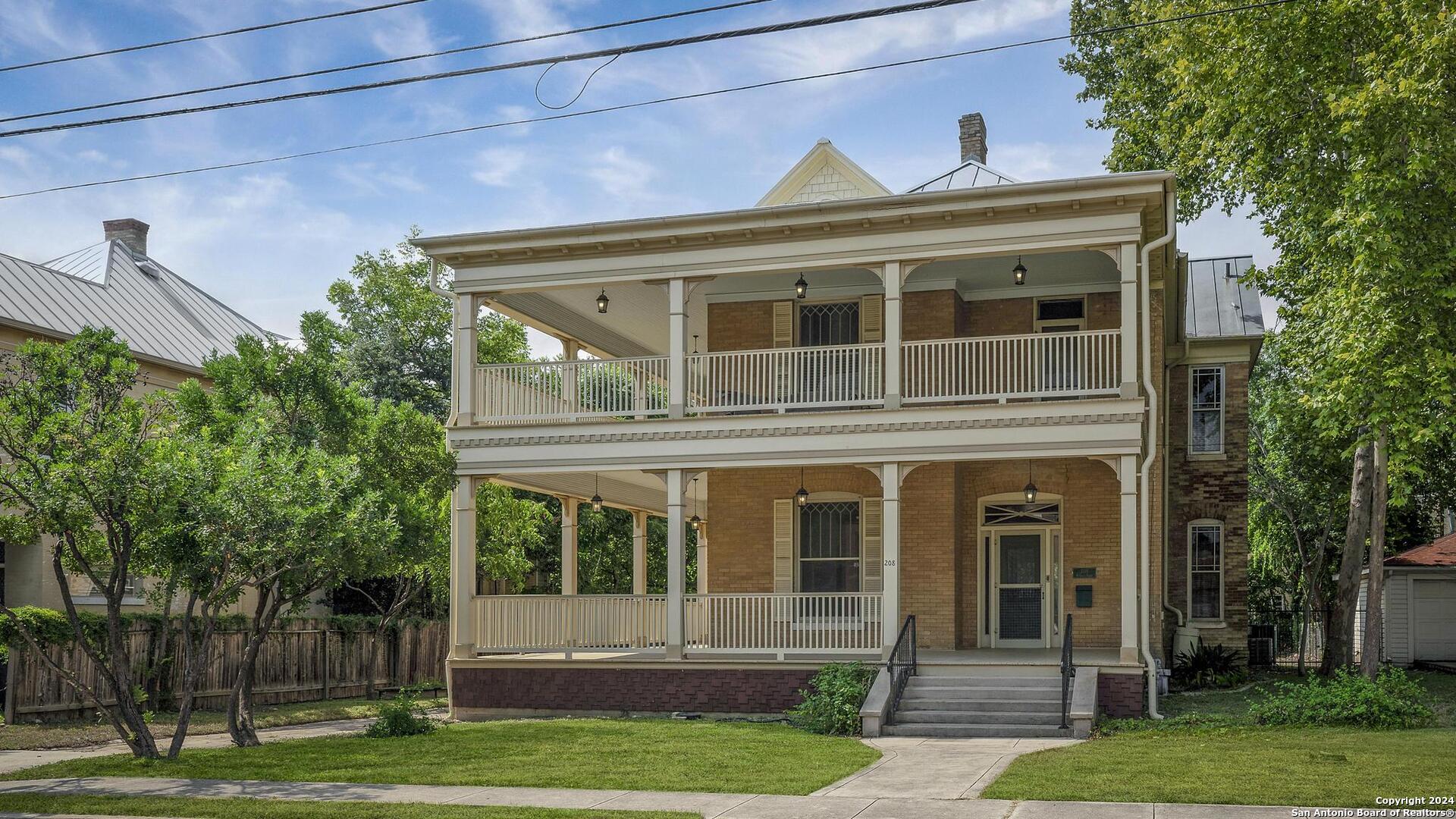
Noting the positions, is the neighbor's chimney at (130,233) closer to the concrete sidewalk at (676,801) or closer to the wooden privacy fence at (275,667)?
the wooden privacy fence at (275,667)

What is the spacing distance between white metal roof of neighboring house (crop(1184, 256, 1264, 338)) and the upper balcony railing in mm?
6021

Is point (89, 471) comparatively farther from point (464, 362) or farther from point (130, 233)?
point (130, 233)

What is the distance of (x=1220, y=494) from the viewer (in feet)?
79.5

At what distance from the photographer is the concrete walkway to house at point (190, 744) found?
14477 mm

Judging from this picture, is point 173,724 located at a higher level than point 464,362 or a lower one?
lower

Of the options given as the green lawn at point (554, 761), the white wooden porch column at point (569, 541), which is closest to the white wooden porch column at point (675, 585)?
the green lawn at point (554, 761)

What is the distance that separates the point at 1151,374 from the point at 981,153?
6.67 m

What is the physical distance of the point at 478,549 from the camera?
2748 centimetres

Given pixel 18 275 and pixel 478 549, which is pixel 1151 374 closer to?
pixel 478 549

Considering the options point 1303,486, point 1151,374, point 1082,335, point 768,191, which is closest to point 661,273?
point 768,191

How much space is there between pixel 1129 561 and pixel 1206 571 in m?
8.37

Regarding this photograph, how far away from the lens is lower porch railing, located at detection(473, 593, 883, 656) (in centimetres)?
1838

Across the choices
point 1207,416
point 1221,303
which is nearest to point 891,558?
point 1207,416

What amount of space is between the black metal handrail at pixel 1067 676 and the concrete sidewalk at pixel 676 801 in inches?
192
